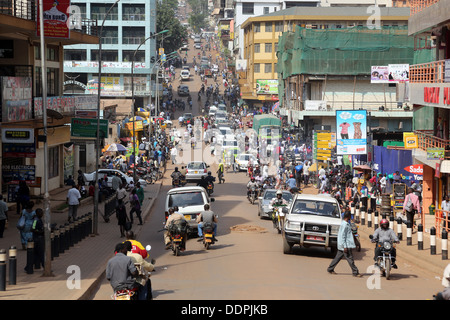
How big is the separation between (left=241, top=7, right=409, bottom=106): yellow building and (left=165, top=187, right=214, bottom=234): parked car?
218 feet

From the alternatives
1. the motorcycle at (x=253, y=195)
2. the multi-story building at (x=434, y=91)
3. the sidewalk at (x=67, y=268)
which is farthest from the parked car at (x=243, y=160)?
the sidewalk at (x=67, y=268)

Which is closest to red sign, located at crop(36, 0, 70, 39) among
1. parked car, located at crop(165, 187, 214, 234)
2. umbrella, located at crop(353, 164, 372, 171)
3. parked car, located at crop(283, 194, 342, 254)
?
parked car, located at crop(165, 187, 214, 234)

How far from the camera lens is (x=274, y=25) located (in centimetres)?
10256

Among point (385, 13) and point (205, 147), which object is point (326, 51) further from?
point (385, 13)

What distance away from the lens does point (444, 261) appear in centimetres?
2072

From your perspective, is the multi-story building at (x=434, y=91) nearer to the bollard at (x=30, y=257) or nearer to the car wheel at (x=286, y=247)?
the car wheel at (x=286, y=247)

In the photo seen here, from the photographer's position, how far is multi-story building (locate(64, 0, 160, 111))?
306 feet

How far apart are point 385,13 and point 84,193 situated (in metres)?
62.7

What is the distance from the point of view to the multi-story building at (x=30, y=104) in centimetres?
2845

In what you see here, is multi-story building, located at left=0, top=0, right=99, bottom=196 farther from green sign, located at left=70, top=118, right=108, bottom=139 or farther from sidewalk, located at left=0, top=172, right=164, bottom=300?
sidewalk, located at left=0, top=172, right=164, bottom=300

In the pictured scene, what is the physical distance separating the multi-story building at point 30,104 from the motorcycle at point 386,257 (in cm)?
907

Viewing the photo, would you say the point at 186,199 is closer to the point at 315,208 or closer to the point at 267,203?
the point at 315,208

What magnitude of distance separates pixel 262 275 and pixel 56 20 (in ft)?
64.4

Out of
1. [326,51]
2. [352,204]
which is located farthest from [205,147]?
[352,204]
